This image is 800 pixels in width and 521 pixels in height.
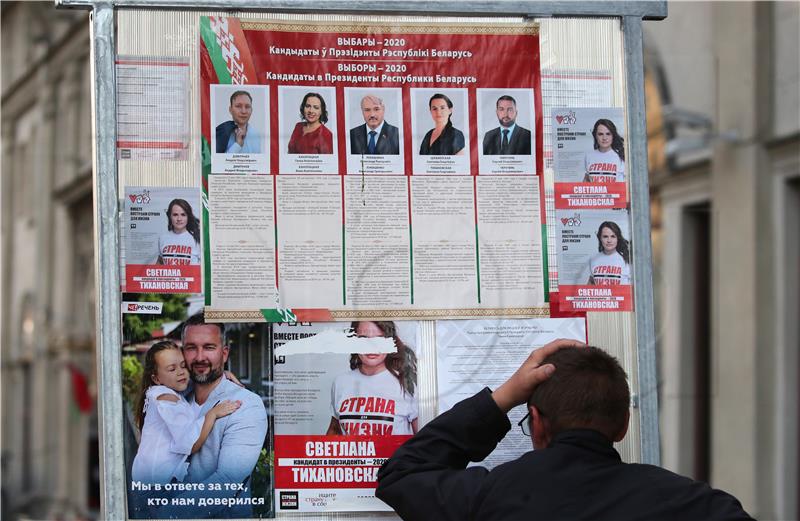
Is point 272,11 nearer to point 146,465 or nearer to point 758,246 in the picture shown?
point 146,465

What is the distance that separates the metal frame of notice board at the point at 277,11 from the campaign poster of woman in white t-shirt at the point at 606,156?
0.11 ft

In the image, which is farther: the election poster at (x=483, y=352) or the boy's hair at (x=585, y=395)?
the election poster at (x=483, y=352)

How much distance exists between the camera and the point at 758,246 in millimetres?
9531

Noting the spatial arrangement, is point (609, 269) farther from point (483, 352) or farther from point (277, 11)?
point (277, 11)

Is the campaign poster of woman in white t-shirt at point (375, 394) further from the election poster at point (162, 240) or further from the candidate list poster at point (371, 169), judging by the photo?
the election poster at point (162, 240)

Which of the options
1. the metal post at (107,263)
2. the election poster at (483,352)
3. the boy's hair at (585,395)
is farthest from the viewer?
the election poster at (483,352)

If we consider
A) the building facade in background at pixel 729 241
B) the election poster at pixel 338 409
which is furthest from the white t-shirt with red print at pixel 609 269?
the building facade in background at pixel 729 241

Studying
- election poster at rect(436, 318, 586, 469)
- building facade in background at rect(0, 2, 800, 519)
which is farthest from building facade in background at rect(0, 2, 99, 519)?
election poster at rect(436, 318, 586, 469)

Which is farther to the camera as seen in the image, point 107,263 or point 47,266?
point 47,266

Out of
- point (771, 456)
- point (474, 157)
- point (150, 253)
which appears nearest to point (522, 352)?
point (474, 157)

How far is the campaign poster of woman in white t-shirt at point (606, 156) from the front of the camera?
2.79m

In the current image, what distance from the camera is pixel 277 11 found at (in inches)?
108

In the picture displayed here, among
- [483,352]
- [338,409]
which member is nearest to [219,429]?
[338,409]

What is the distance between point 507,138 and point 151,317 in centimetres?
98
